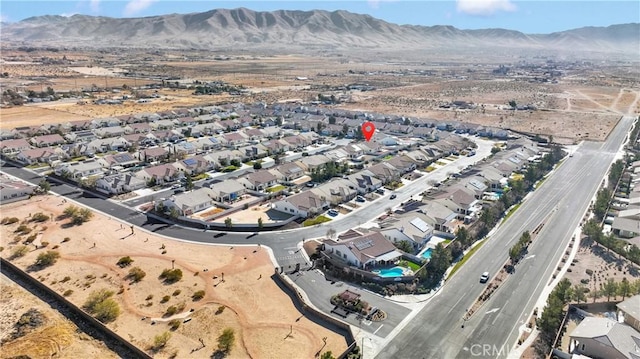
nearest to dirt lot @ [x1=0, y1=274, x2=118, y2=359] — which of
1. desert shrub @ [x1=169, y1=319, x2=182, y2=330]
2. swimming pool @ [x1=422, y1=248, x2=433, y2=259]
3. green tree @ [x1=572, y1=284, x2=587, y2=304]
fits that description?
desert shrub @ [x1=169, y1=319, x2=182, y2=330]

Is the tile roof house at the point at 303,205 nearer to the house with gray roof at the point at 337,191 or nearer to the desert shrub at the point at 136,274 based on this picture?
the house with gray roof at the point at 337,191

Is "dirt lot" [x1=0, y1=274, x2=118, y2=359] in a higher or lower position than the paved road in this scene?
lower

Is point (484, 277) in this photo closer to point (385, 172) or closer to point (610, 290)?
point (610, 290)

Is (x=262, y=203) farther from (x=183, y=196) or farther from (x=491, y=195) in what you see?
(x=491, y=195)

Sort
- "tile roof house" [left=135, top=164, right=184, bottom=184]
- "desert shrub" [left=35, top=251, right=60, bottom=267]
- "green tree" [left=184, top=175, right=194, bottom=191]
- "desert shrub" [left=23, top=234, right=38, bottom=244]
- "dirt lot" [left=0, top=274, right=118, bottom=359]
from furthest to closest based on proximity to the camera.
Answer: "tile roof house" [left=135, top=164, right=184, bottom=184] → "green tree" [left=184, top=175, right=194, bottom=191] → "desert shrub" [left=23, top=234, right=38, bottom=244] → "desert shrub" [left=35, top=251, right=60, bottom=267] → "dirt lot" [left=0, top=274, right=118, bottom=359]

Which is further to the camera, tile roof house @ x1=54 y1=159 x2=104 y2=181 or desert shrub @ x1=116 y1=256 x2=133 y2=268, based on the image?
tile roof house @ x1=54 y1=159 x2=104 y2=181

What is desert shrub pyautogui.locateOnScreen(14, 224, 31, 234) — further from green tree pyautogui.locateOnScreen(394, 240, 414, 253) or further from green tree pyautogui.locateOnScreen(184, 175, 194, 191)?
green tree pyautogui.locateOnScreen(394, 240, 414, 253)

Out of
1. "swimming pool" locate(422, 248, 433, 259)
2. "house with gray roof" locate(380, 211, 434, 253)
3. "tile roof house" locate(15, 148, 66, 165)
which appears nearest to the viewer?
"swimming pool" locate(422, 248, 433, 259)
